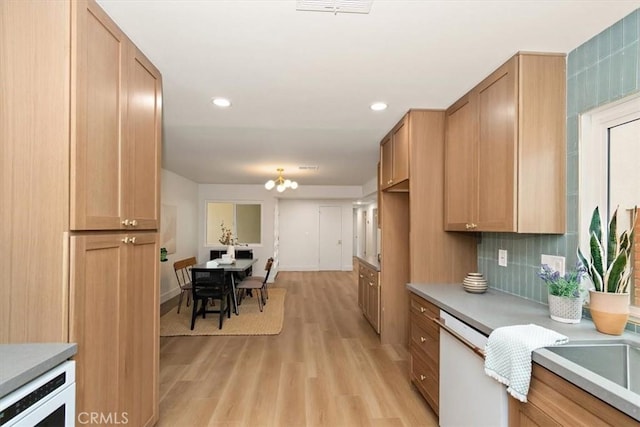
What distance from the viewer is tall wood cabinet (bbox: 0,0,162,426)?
1.27 meters

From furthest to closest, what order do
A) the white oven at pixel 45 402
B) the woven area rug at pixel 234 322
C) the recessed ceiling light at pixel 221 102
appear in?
the woven area rug at pixel 234 322
the recessed ceiling light at pixel 221 102
the white oven at pixel 45 402

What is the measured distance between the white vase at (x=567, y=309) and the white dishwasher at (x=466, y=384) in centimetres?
44

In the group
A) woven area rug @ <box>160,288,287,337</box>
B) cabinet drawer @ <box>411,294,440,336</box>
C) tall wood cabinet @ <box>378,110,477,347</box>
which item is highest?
tall wood cabinet @ <box>378,110,477,347</box>

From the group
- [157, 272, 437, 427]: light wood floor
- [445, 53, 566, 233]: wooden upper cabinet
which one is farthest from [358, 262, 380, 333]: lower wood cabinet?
[445, 53, 566, 233]: wooden upper cabinet

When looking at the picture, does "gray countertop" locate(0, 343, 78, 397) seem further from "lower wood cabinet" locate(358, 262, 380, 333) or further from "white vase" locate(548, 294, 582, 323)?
"lower wood cabinet" locate(358, 262, 380, 333)

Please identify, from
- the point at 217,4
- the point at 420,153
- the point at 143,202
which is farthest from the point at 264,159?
the point at 217,4

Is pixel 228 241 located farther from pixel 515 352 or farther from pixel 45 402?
pixel 515 352

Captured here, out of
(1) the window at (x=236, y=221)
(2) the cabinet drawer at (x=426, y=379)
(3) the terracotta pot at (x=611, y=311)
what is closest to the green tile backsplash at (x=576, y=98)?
(3) the terracotta pot at (x=611, y=311)

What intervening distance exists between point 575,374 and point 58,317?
1937 mm

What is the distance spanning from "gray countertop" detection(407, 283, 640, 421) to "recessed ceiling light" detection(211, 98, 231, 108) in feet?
A: 7.12

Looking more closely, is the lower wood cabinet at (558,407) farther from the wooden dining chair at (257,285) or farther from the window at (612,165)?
the wooden dining chair at (257,285)

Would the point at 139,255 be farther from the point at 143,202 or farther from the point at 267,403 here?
the point at 267,403

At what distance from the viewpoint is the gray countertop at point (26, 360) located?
0.99m

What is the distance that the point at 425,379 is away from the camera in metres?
2.43
